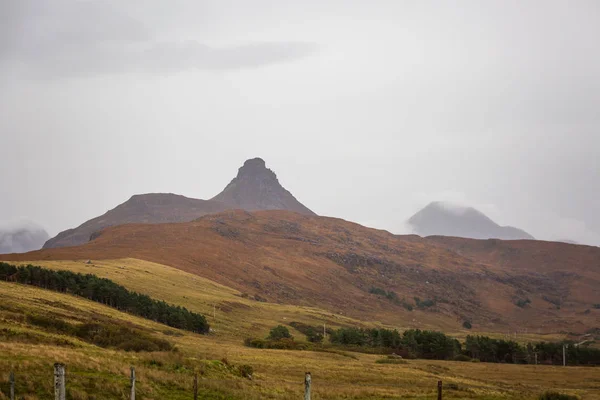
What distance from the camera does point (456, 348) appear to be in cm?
10588

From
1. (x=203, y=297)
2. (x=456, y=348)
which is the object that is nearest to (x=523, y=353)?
(x=456, y=348)

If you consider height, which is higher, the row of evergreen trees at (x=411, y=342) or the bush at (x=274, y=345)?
the bush at (x=274, y=345)

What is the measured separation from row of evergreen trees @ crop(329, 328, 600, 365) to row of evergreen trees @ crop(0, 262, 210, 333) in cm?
2926

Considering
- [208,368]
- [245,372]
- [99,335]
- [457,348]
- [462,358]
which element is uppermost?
[99,335]

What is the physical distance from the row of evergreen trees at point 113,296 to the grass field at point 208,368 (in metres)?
5.90

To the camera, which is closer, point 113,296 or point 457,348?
point 113,296

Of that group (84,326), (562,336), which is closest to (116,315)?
(84,326)

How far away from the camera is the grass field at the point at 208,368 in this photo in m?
26.5

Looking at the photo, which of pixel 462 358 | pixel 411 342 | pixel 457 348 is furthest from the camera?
pixel 457 348

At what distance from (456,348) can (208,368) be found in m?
78.6

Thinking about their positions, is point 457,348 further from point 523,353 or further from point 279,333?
point 279,333

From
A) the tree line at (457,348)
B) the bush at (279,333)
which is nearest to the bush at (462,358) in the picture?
the tree line at (457,348)

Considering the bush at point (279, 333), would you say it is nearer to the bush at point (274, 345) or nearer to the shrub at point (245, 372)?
the bush at point (274, 345)

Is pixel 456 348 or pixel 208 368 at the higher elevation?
pixel 208 368
